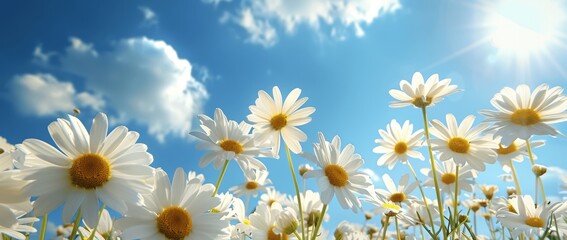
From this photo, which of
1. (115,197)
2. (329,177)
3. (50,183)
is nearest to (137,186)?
(115,197)

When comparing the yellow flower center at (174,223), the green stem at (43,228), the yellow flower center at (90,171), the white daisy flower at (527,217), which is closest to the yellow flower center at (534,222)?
the white daisy flower at (527,217)

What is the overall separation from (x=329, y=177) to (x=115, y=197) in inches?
42.9

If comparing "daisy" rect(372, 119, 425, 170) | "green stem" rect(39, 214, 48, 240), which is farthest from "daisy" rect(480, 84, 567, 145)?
"green stem" rect(39, 214, 48, 240)

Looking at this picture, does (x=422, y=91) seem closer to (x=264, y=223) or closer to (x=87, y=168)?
(x=264, y=223)

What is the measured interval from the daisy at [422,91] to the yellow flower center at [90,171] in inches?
73.2

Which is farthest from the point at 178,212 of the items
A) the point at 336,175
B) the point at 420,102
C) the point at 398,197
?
the point at 398,197

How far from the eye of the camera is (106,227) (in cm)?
232

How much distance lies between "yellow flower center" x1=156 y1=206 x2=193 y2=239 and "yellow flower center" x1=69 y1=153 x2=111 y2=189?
26 centimetres

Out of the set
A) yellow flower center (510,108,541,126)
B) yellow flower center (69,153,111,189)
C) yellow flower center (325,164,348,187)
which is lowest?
yellow flower center (69,153,111,189)

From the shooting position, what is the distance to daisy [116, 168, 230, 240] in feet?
4.95

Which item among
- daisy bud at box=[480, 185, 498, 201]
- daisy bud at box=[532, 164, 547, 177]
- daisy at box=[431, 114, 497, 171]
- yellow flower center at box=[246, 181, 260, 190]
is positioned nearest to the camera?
daisy at box=[431, 114, 497, 171]

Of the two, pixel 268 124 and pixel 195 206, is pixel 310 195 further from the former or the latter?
pixel 195 206

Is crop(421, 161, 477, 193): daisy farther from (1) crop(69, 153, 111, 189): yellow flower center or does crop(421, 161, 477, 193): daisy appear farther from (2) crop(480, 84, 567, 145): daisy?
(1) crop(69, 153, 111, 189): yellow flower center

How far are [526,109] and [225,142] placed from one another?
5.66 ft
